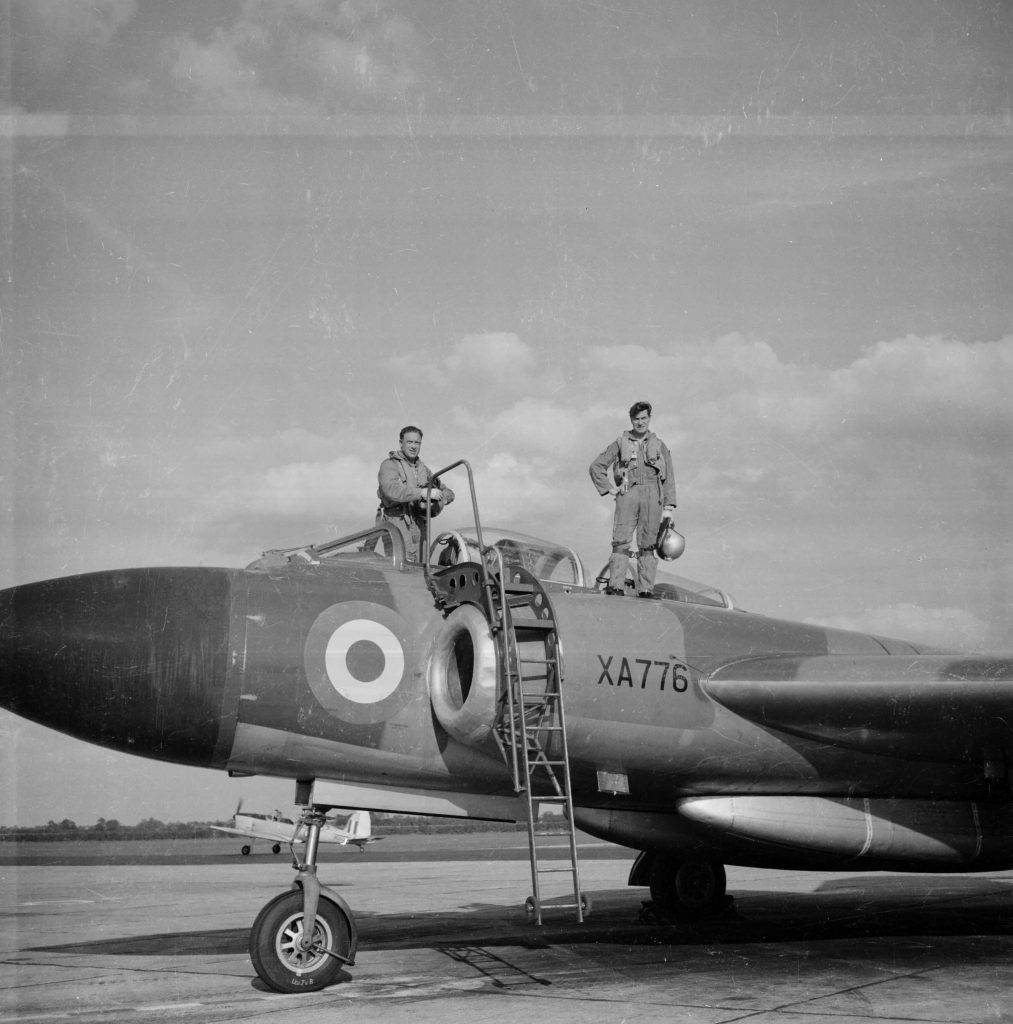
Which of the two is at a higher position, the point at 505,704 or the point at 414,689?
the point at 414,689

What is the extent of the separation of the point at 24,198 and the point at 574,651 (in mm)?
4832

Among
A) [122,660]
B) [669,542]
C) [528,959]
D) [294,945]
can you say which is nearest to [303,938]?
[294,945]

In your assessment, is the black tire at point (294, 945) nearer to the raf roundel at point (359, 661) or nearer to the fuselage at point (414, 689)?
the fuselage at point (414, 689)

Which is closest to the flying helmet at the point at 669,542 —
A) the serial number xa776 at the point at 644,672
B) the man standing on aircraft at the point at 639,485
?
the man standing on aircraft at the point at 639,485

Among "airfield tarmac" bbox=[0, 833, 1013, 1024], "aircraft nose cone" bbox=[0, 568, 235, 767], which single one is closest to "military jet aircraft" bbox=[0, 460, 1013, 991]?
"aircraft nose cone" bbox=[0, 568, 235, 767]

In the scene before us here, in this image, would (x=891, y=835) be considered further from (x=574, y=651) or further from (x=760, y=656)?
(x=574, y=651)

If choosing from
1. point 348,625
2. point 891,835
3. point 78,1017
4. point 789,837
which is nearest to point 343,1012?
point 78,1017

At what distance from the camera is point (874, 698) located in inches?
360

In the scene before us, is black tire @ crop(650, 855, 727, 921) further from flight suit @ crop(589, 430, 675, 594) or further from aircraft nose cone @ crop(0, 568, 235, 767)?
aircraft nose cone @ crop(0, 568, 235, 767)

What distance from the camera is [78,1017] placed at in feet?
22.8

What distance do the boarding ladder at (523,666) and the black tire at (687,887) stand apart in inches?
161

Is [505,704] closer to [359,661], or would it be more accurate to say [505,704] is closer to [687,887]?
[359,661]

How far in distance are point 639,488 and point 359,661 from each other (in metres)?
3.13

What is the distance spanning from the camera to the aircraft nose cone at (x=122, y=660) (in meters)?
7.56
